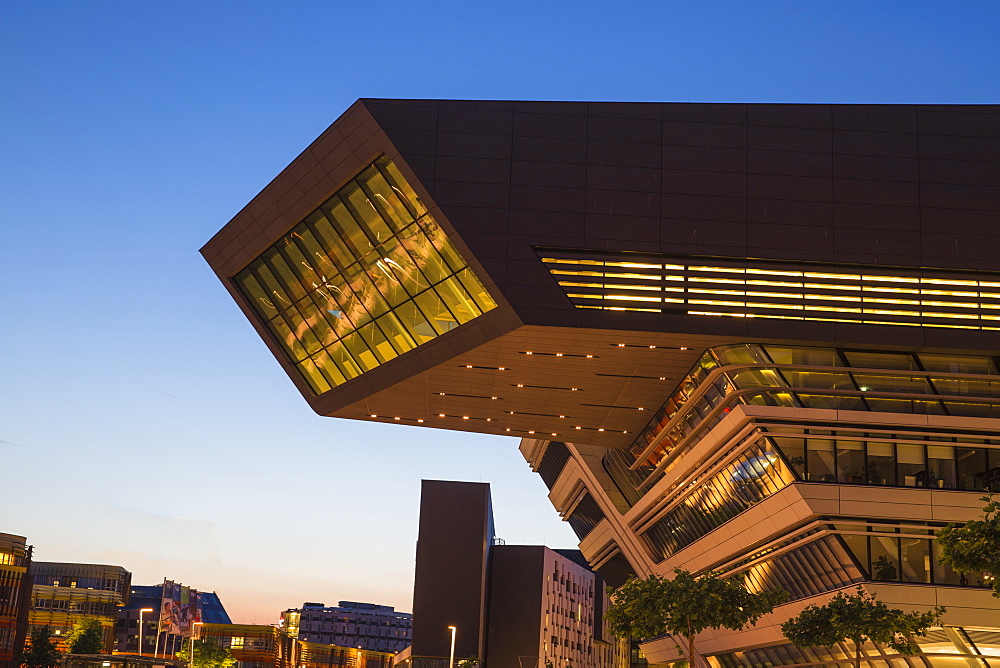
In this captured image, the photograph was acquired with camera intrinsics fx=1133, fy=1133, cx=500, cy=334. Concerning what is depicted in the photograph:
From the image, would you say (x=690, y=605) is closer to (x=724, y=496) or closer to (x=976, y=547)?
(x=724, y=496)

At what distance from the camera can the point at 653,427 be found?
5778cm

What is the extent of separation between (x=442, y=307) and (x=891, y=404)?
1796 centimetres

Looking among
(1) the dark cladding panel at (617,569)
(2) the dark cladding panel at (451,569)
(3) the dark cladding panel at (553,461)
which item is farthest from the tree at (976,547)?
(2) the dark cladding panel at (451,569)

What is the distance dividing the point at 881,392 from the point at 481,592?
96.0m

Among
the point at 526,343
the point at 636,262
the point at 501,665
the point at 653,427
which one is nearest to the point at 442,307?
the point at 526,343

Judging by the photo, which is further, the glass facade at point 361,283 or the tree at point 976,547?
the glass facade at point 361,283

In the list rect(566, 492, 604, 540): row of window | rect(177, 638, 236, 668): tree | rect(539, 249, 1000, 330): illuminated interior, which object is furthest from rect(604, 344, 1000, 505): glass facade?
rect(177, 638, 236, 668): tree

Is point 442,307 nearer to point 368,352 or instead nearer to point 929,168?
point 368,352

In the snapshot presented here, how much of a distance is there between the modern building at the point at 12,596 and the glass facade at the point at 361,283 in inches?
2802

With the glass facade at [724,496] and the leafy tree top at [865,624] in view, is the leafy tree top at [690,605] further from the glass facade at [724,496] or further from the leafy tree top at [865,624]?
the glass facade at [724,496]

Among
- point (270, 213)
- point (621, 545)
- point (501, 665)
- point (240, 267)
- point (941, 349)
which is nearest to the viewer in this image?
point (941, 349)

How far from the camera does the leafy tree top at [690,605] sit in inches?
1593

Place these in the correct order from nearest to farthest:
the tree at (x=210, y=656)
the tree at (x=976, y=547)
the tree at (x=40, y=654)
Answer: the tree at (x=976, y=547) → the tree at (x=40, y=654) → the tree at (x=210, y=656)

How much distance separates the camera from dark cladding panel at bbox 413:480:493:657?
131 meters
